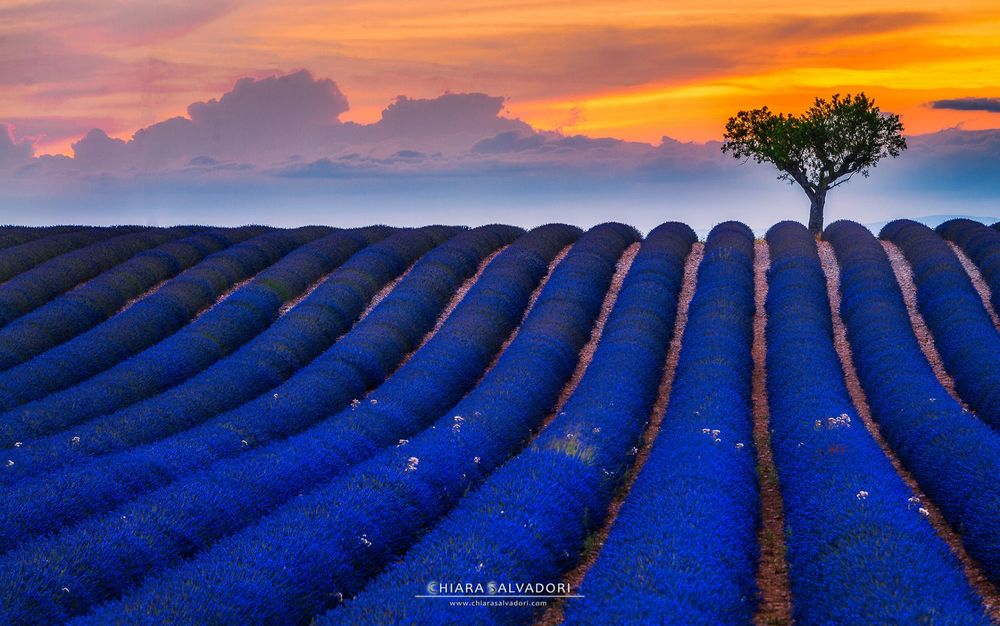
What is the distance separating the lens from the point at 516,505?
9367 mm

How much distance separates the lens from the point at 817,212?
115ft

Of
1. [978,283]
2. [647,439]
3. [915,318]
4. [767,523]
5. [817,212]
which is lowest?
[767,523]

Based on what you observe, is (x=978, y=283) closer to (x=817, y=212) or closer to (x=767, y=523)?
(x=817, y=212)

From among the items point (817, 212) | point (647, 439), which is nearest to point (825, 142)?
point (817, 212)

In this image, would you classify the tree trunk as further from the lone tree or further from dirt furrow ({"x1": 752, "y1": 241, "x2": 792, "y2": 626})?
dirt furrow ({"x1": 752, "y1": 241, "x2": 792, "y2": 626})

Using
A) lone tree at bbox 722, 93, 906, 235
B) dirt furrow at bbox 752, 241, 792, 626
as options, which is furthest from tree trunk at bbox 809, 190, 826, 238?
dirt furrow at bbox 752, 241, 792, 626

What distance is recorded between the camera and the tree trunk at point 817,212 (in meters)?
34.6

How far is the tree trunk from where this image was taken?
34.6m

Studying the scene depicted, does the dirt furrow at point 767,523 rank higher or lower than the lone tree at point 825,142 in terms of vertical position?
lower

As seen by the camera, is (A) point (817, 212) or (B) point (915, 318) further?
(A) point (817, 212)

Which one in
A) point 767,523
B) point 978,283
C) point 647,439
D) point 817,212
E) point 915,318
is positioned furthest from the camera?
point 817,212

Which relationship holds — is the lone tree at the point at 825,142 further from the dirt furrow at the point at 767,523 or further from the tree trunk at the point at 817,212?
the dirt furrow at the point at 767,523

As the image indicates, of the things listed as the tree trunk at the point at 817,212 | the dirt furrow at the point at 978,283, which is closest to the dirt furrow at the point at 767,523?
the dirt furrow at the point at 978,283

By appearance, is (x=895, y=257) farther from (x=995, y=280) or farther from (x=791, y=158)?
(x=791, y=158)
